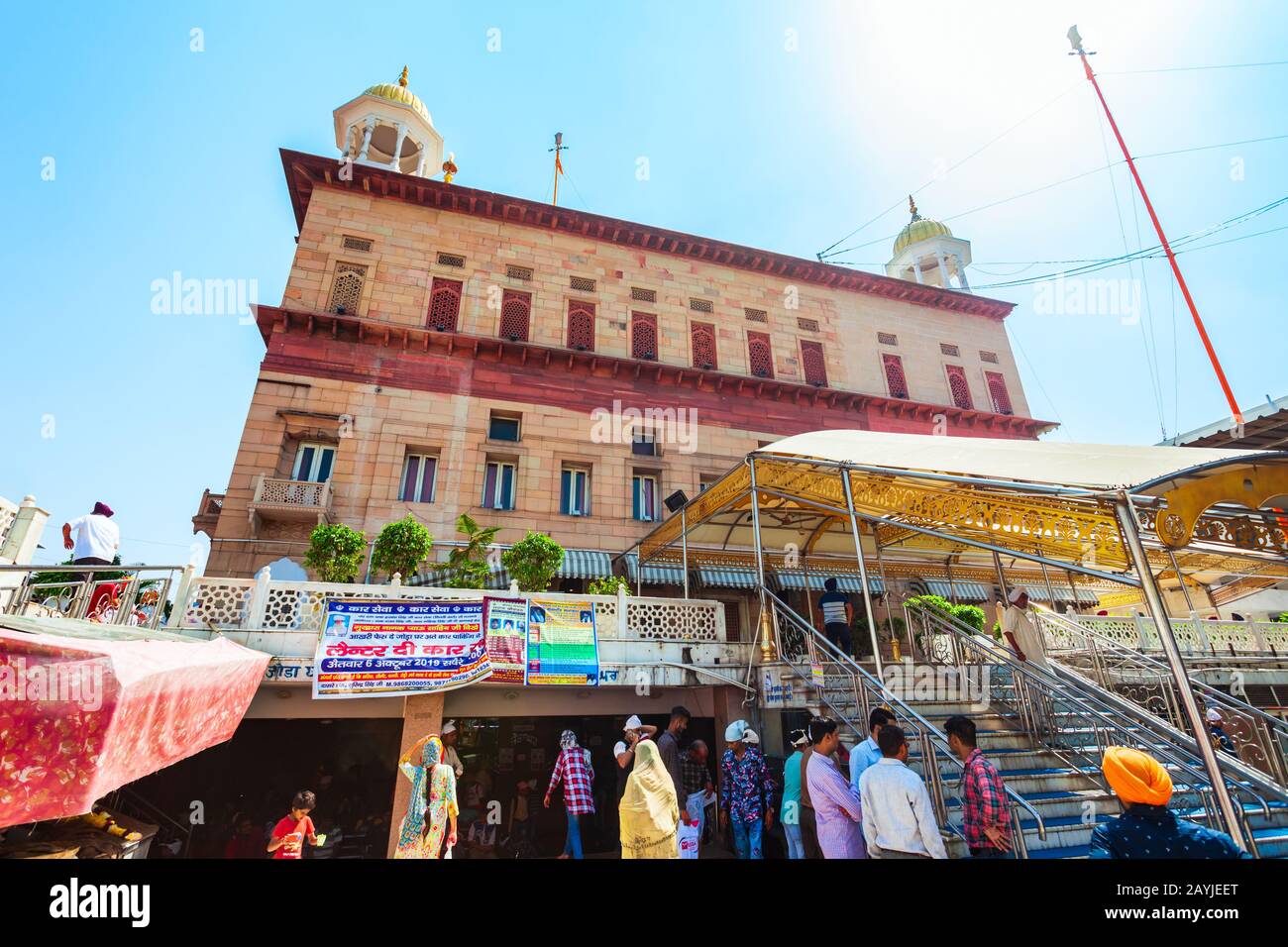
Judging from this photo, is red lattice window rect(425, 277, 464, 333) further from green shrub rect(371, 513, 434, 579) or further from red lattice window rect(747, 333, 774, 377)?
red lattice window rect(747, 333, 774, 377)

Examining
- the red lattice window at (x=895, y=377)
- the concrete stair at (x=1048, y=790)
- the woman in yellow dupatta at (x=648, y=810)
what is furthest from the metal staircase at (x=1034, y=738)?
the red lattice window at (x=895, y=377)

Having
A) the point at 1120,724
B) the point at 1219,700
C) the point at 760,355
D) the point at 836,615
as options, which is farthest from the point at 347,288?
the point at 1219,700

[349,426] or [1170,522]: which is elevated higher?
[349,426]

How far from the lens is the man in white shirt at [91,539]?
288 inches

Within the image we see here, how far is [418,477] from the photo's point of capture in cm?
1497

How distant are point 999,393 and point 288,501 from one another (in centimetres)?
2483

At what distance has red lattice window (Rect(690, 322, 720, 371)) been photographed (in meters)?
19.0

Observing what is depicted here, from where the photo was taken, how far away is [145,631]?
6.02 metres

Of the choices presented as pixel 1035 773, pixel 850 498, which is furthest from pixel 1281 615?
pixel 850 498

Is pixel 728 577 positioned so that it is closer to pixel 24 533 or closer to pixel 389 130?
pixel 24 533

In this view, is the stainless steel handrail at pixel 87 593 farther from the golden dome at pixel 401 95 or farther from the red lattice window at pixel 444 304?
the golden dome at pixel 401 95

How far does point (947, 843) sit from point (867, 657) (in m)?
7.46
